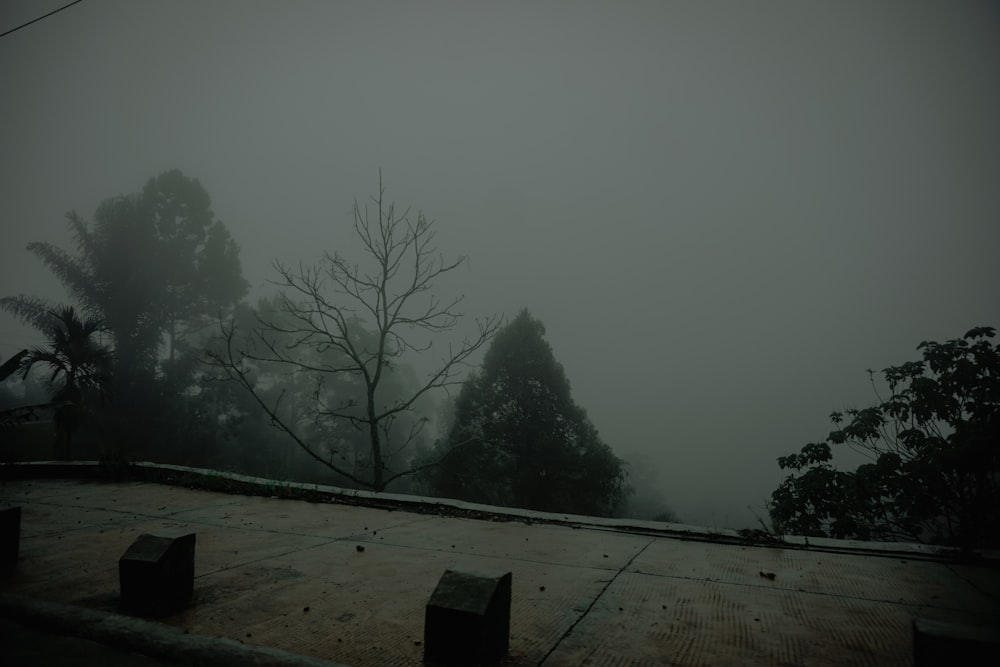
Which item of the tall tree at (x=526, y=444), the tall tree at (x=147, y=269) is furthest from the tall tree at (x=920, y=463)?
the tall tree at (x=147, y=269)

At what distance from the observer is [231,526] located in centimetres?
418

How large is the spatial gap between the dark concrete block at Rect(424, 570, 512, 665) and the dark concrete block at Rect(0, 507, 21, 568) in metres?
3.02

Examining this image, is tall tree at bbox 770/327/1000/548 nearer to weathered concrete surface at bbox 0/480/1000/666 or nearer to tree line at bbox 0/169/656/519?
weathered concrete surface at bbox 0/480/1000/666

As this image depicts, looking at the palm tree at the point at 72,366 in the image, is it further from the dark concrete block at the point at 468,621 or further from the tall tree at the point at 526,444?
the dark concrete block at the point at 468,621

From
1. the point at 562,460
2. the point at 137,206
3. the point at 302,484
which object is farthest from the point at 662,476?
the point at 302,484

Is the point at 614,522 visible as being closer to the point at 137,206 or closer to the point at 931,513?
the point at 931,513

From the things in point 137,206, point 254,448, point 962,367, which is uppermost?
point 137,206

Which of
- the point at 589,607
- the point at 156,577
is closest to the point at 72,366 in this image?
the point at 156,577

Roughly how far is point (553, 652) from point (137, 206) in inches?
1362

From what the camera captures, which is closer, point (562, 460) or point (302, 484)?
point (302, 484)

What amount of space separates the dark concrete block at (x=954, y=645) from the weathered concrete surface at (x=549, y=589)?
63cm

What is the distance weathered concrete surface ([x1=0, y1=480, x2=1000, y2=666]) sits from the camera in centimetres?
197

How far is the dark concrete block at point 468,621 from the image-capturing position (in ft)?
5.73

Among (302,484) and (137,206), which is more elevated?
(137,206)
